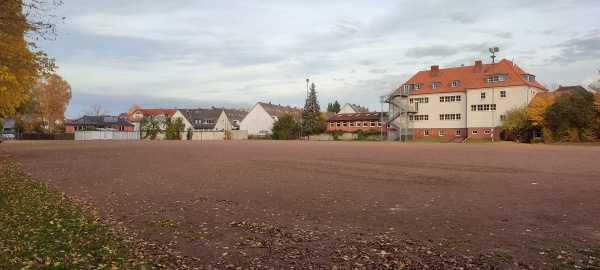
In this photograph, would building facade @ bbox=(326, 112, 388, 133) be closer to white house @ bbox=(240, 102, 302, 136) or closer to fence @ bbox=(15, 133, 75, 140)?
white house @ bbox=(240, 102, 302, 136)

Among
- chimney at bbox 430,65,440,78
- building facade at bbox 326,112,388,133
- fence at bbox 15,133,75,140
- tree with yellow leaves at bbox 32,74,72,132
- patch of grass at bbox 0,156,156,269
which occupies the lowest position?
patch of grass at bbox 0,156,156,269

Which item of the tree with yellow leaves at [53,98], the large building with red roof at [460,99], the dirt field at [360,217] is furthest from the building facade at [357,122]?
the dirt field at [360,217]

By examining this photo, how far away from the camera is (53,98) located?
91.2m

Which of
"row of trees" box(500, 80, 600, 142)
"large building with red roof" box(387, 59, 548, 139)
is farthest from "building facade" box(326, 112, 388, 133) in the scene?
"row of trees" box(500, 80, 600, 142)

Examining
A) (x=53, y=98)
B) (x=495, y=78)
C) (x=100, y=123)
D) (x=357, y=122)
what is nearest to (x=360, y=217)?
(x=495, y=78)

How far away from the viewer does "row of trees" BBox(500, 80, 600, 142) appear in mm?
52469

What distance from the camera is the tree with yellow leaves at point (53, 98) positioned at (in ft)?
294

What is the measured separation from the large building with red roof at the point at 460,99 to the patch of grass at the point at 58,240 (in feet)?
222

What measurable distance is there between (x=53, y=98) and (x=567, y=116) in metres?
95.3

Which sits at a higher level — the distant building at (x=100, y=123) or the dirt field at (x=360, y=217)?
the distant building at (x=100, y=123)

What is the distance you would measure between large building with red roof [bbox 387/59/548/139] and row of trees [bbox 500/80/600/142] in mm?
7292

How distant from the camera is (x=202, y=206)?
38.4 ft

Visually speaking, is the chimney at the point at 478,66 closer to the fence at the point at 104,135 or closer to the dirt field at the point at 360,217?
the dirt field at the point at 360,217

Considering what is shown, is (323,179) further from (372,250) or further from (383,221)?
(372,250)
